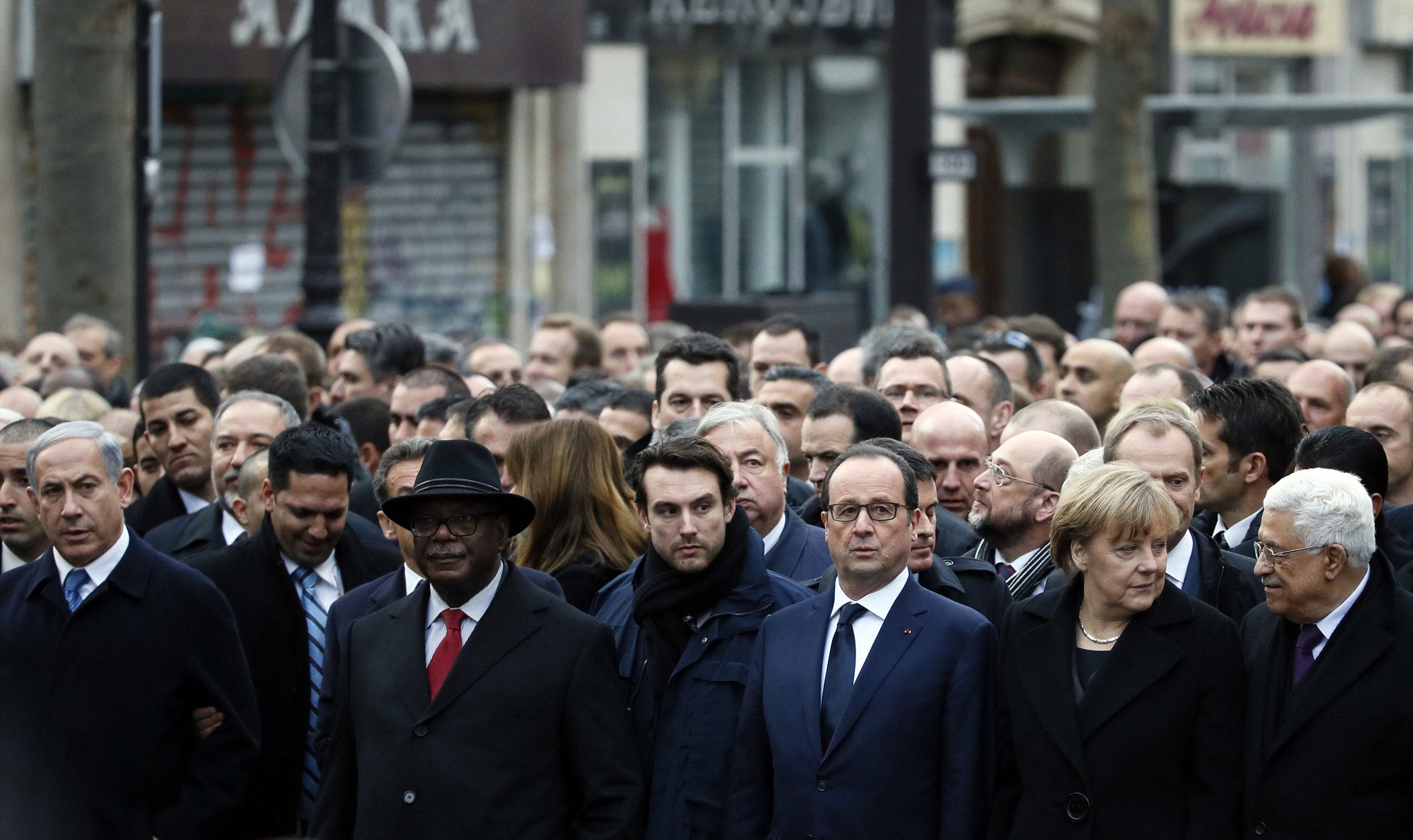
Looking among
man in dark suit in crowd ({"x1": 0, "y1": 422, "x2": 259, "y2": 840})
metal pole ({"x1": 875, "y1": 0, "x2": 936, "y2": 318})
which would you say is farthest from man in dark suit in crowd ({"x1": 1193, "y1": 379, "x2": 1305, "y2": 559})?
metal pole ({"x1": 875, "y1": 0, "x2": 936, "y2": 318})

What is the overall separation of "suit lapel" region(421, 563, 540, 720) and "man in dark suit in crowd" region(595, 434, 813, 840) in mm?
428

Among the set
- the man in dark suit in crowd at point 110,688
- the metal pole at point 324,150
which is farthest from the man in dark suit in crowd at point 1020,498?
the metal pole at point 324,150

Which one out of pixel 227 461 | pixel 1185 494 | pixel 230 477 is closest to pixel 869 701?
pixel 1185 494

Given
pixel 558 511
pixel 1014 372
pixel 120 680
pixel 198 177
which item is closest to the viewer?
pixel 120 680

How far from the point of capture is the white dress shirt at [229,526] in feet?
24.9

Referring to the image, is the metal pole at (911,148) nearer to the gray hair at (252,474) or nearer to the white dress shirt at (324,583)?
the gray hair at (252,474)

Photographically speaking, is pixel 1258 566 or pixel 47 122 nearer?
pixel 1258 566

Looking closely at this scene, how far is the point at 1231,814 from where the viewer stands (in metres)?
5.20

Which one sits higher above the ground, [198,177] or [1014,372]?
[198,177]

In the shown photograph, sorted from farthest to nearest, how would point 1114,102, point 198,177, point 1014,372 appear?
point 198,177
point 1114,102
point 1014,372

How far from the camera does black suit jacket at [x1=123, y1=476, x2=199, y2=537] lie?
8.19 meters

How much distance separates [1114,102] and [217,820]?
1340 cm

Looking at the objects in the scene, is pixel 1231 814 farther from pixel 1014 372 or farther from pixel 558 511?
pixel 1014 372

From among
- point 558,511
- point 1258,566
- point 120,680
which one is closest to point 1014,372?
point 558,511
